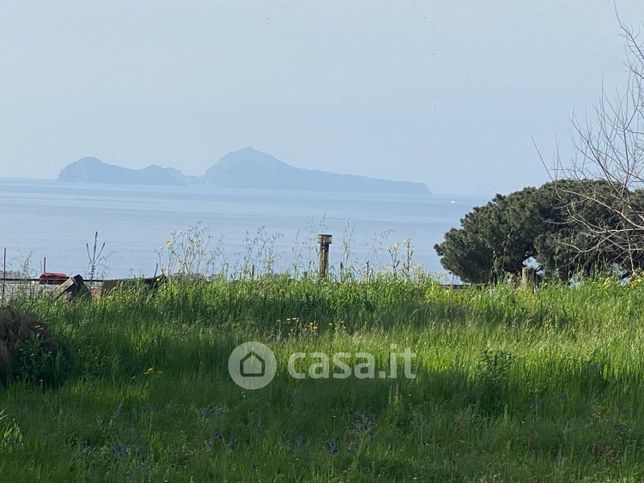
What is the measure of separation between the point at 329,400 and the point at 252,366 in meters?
1.13

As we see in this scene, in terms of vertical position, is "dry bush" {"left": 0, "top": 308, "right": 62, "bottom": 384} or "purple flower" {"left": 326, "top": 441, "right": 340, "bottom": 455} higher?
"dry bush" {"left": 0, "top": 308, "right": 62, "bottom": 384}

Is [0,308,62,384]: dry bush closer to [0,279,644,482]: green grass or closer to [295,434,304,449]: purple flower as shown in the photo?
[0,279,644,482]: green grass

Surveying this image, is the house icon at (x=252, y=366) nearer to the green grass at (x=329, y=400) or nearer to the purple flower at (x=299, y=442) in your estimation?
the green grass at (x=329, y=400)

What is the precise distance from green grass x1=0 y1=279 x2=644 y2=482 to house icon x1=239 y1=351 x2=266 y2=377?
0.16 m

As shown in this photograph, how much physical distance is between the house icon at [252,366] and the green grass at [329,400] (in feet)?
0.54

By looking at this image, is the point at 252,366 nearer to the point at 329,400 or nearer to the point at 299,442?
the point at 329,400

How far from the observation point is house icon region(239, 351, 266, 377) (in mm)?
7363

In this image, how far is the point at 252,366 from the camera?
7516 mm

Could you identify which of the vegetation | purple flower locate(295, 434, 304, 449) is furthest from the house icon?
the vegetation

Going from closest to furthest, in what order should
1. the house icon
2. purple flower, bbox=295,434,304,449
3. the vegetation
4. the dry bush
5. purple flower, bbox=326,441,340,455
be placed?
purple flower, bbox=326,441,340,455
purple flower, bbox=295,434,304,449
the dry bush
the house icon
the vegetation

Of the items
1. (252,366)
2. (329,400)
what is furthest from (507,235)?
(329,400)

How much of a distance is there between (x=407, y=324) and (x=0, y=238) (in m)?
76.3

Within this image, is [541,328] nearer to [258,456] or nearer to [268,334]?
[268,334]

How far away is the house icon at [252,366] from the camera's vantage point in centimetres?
736
